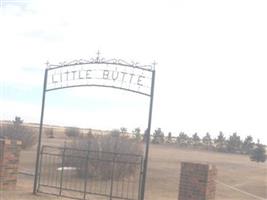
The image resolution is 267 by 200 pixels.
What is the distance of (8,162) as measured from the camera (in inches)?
531

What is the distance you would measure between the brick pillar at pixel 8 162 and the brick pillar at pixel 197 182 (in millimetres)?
4641

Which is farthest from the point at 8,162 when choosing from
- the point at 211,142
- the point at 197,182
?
the point at 211,142

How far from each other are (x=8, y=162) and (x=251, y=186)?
15542mm

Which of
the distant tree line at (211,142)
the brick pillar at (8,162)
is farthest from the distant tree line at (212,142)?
the brick pillar at (8,162)

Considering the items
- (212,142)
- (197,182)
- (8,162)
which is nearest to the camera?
(197,182)

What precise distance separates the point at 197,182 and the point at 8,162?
504cm

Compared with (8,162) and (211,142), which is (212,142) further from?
(8,162)

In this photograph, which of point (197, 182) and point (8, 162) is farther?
point (8, 162)

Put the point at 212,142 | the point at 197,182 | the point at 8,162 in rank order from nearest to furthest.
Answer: the point at 197,182, the point at 8,162, the point at 212,142

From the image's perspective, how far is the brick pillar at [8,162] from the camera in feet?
44.0

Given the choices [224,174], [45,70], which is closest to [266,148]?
[224,174]

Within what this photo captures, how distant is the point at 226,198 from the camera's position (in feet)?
70.5

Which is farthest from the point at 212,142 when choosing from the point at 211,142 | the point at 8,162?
the point at 8,162

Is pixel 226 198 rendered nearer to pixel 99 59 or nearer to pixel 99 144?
pixel 99 144
